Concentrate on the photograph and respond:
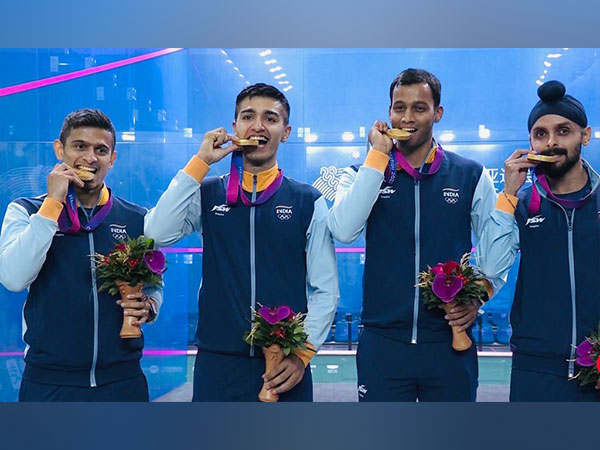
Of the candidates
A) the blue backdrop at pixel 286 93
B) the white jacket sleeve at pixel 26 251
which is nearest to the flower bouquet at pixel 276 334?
the white jacket sleeve at pixel 26 251

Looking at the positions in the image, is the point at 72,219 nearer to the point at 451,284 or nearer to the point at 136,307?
the point at 136,307

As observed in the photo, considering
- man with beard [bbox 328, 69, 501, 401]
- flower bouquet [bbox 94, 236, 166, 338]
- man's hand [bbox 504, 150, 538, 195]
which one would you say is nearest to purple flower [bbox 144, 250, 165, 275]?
flower bouquet [bbox 94, 236, 166, 338]

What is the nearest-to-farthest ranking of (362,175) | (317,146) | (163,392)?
1. (362,175)
2. (163,392)
3. (317,146)

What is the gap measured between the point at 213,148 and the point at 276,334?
121 cm

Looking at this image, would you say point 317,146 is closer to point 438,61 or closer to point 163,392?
point 438,61

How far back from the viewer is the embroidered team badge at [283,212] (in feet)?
14.2

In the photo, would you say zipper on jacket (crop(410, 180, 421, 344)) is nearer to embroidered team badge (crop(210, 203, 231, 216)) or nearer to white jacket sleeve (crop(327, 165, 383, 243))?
white jacket sleeve (crop(327, 165, 383, 243))

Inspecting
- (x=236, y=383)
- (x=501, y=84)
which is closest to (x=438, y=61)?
(x=501, y=84)

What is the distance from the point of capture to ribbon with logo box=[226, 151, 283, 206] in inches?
171

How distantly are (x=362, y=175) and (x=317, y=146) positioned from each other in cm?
236

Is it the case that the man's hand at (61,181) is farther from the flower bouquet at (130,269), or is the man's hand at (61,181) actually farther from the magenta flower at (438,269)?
the magenta flower at (438,269)

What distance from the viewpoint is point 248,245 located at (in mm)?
4301

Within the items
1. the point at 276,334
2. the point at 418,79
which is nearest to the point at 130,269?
the point at 276,334

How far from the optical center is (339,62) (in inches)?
263
